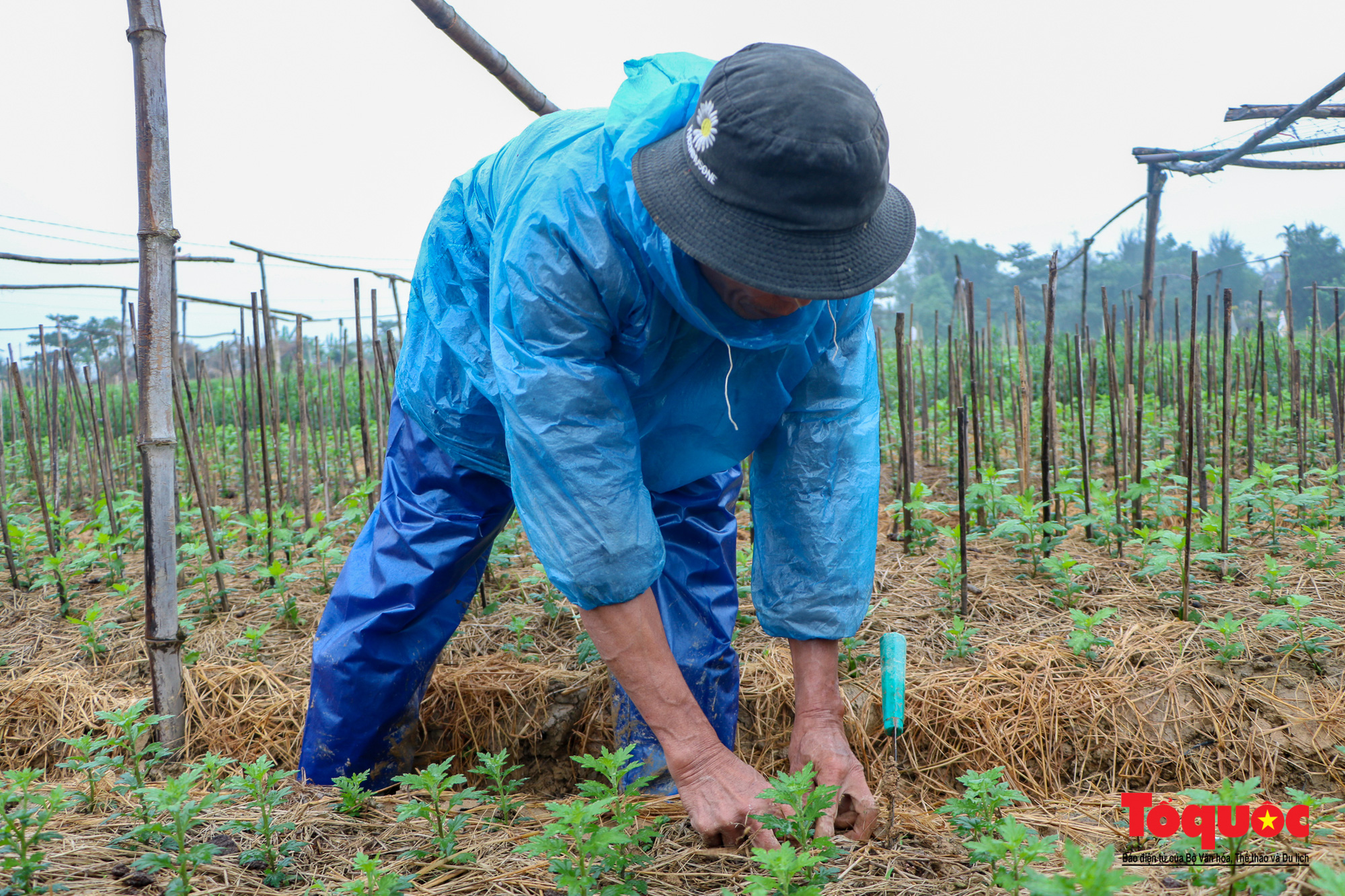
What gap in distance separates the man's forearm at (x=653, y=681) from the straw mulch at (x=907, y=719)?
23 cm

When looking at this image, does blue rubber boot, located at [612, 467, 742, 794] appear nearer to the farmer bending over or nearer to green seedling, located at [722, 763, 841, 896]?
the farmer bending over

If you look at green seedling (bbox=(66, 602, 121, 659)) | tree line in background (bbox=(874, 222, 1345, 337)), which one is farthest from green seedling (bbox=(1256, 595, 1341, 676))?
tree line in background (bbox=(874, 222, 1345, 337))

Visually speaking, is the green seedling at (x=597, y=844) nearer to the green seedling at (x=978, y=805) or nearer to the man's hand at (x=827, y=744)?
the man's hand at (x=827, y=744)

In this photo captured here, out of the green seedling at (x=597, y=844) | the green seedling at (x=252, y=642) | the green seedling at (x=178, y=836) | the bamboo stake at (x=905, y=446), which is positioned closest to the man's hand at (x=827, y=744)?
the green seedling at (x=597, y=844)

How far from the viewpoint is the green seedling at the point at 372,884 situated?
3.87ft

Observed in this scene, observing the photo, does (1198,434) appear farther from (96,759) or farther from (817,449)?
(96,759)

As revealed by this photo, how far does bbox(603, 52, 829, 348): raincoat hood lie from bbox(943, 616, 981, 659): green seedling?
1203 millimetres

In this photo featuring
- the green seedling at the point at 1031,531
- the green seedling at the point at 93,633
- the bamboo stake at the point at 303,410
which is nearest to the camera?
the green seedling at the point at 93,633

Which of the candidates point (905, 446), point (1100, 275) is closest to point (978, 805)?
point (905, 446)

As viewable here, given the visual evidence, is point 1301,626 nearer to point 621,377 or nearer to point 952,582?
point 952,582

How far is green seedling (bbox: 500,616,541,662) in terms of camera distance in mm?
2480

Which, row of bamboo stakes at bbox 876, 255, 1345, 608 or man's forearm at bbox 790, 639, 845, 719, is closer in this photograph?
man's forearm at bbox 790, 639, 845, 719

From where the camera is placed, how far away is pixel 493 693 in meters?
2.32

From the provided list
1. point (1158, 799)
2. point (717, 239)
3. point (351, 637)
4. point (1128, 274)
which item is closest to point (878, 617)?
point (1158, 799)
